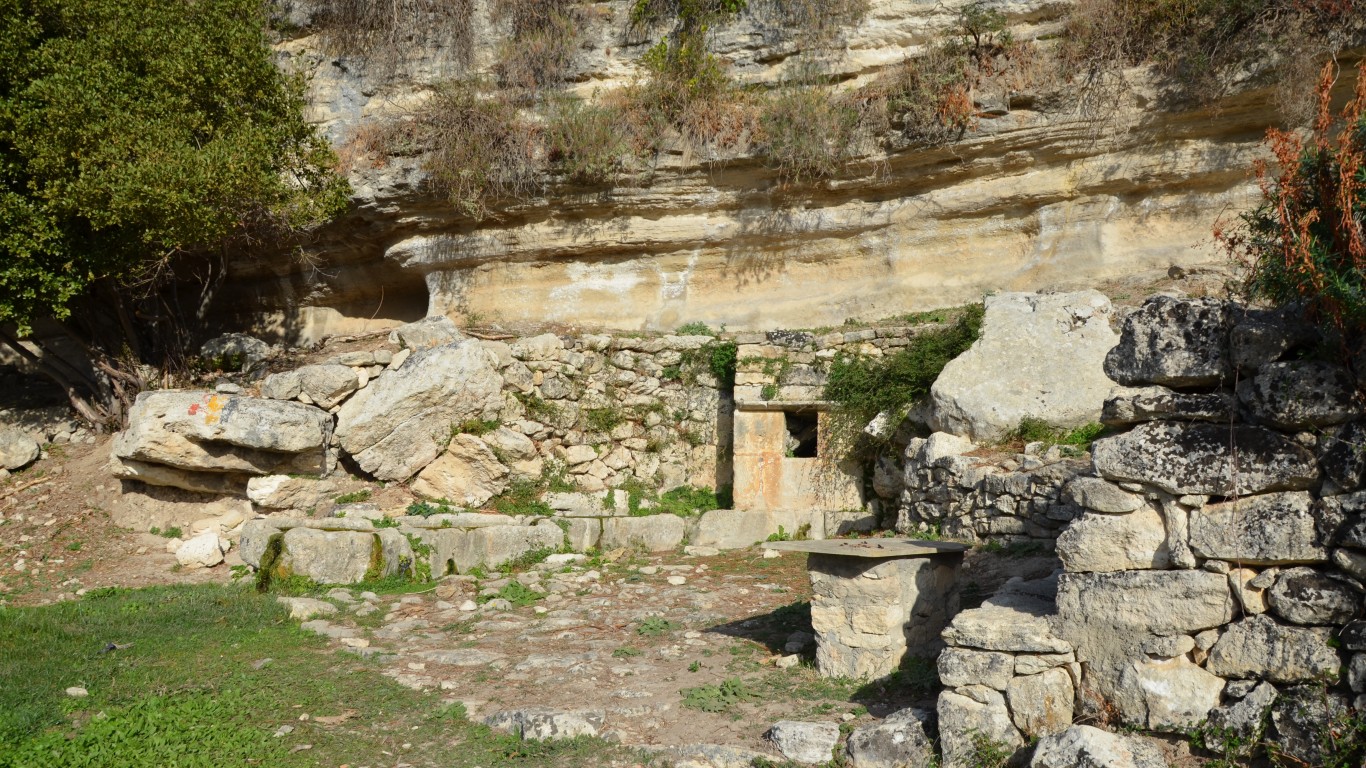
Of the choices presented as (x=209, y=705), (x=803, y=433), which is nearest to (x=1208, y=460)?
(x=209, y=705)

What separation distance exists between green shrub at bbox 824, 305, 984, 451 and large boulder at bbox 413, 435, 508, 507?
4.09 m

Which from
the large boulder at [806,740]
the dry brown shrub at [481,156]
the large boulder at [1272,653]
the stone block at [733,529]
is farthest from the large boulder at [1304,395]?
the dry brown shrub at [481,156]

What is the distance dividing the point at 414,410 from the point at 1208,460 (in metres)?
8.90

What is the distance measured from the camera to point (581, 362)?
12.4 metres

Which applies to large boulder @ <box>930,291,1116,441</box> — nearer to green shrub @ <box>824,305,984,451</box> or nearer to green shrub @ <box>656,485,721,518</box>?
green shrub @ <box>824,305,984,451</box>

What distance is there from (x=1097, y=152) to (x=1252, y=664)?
30.9 feet

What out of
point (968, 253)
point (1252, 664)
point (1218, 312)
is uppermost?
point (968, 253)

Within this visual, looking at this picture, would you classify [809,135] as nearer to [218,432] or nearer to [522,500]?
[522,500]

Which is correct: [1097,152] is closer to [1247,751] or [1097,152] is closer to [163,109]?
[1247,751]

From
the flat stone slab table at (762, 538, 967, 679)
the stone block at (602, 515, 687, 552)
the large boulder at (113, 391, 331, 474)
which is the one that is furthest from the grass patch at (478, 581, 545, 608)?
the large boulder at (113, 391, 331, 474)

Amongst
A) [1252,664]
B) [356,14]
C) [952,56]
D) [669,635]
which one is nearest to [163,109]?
[356,14]

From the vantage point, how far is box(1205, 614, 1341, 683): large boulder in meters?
3.98

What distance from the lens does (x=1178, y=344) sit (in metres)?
4.57

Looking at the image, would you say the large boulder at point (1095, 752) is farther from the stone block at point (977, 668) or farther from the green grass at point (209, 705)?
the green grass at point (209, 705)
